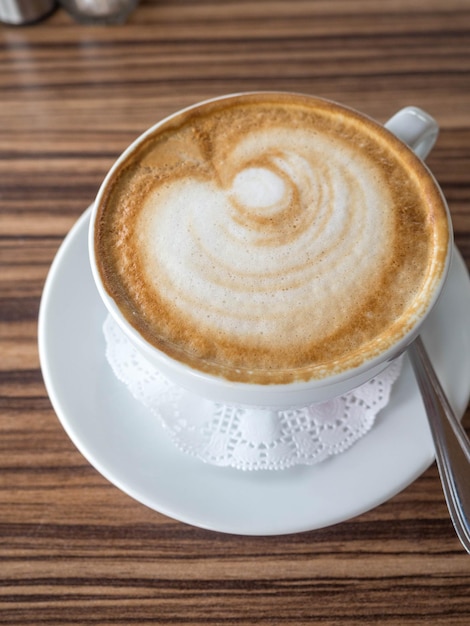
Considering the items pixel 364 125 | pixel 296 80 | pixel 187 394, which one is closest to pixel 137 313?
pixel 187 394

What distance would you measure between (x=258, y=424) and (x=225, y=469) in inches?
2.5

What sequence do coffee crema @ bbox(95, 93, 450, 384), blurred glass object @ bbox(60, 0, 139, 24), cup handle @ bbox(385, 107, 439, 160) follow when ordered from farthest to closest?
blurred glass object @ bbox(60, 0, 139, 24), cup handle @ bbox(385, 107, 439, 160), coffee crema @ bbox(95, 93, 450, 384)

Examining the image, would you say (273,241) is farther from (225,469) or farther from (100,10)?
(100,10)

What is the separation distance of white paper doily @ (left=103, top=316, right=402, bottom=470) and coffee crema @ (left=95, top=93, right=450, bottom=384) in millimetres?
124

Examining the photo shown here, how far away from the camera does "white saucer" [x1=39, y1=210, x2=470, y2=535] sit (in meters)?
0.69

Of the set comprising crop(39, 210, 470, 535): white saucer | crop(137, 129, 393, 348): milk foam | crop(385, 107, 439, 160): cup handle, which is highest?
crop(385, 107, 439, 160): cup handle

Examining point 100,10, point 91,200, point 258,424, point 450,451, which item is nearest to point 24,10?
point 100,10

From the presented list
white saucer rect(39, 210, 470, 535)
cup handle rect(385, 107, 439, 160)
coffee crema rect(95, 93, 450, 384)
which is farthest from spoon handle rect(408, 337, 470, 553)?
cup handle rect(385, 107, 439, 160)

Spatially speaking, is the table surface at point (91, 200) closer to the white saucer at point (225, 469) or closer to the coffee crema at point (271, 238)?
the white saucer at point (225, 469)

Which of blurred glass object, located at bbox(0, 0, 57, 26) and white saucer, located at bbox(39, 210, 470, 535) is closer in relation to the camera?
white saucer, located at bbox(39, 210, 470, 535)

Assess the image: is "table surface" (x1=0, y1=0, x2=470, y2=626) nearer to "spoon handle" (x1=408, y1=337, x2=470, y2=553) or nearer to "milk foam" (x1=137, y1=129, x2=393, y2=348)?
"spoon handle" (x1=408, y1=337, x2=470, y2=553)

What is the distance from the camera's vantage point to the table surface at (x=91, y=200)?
697mm

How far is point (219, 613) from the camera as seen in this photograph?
27.0 inches

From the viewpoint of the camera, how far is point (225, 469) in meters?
0.73
